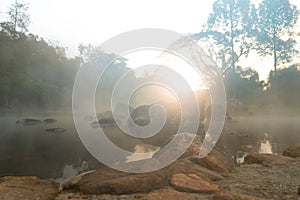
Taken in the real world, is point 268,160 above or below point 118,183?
above

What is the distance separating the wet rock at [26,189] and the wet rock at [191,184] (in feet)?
7.63

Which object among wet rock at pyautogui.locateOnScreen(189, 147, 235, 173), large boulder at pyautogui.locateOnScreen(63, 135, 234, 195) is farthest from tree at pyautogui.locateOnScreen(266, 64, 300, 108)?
large boulder at pyautogui.locateOnScreen(63, 135, 234, 195)

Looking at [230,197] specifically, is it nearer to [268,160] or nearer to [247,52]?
[268,160]

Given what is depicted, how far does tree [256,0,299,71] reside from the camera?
3481cm

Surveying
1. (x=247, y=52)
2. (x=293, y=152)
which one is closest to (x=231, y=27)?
(x=247, y=52)

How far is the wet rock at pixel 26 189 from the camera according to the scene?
492cm

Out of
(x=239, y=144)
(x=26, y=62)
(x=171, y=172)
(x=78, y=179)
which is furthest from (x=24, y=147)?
(x=26, y=62)

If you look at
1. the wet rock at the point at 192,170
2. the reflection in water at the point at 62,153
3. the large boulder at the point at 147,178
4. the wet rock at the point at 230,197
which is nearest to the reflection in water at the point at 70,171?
the reflection in water at the point at 62,153

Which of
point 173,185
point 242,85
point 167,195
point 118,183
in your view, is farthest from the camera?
point 242,85

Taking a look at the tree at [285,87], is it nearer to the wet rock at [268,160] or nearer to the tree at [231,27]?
the tree at [231,27]

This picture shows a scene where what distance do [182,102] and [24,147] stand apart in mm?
10454

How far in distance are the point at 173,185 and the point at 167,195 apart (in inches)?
22.5

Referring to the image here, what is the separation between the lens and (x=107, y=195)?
4945mm

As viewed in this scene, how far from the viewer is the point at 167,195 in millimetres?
4746
